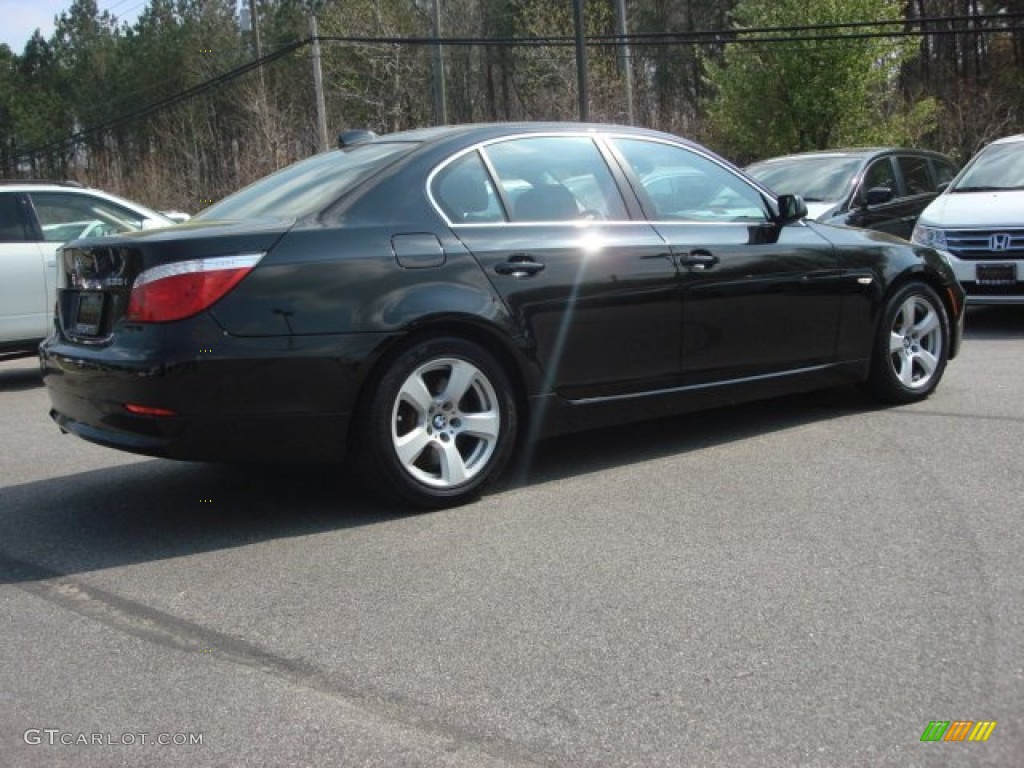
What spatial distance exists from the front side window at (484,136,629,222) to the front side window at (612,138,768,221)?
0.65ft

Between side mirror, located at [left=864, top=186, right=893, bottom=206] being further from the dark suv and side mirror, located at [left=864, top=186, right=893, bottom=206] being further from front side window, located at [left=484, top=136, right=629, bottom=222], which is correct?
front side window, located at [left=484, top=136, right=629, bottom=222]

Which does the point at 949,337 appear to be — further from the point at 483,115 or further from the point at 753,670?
the point at 483,115

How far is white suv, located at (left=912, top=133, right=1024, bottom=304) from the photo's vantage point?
9.28 metres

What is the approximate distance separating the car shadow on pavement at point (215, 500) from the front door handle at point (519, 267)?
1.01 m

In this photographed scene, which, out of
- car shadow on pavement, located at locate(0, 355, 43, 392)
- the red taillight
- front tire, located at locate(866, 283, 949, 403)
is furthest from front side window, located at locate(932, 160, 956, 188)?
the red taillight

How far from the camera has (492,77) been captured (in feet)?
193

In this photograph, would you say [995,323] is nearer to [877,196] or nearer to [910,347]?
[877,196]

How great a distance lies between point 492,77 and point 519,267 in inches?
2214

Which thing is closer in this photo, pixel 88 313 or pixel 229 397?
pixel 229 397

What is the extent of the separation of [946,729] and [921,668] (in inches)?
13.0

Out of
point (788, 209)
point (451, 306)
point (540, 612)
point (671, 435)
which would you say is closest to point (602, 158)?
point (788, 209)

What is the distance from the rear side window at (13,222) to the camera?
8.96 meters

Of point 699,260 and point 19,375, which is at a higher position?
point 699,260

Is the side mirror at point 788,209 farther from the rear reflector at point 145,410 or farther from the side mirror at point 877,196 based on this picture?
the side mirror at point 877,196
